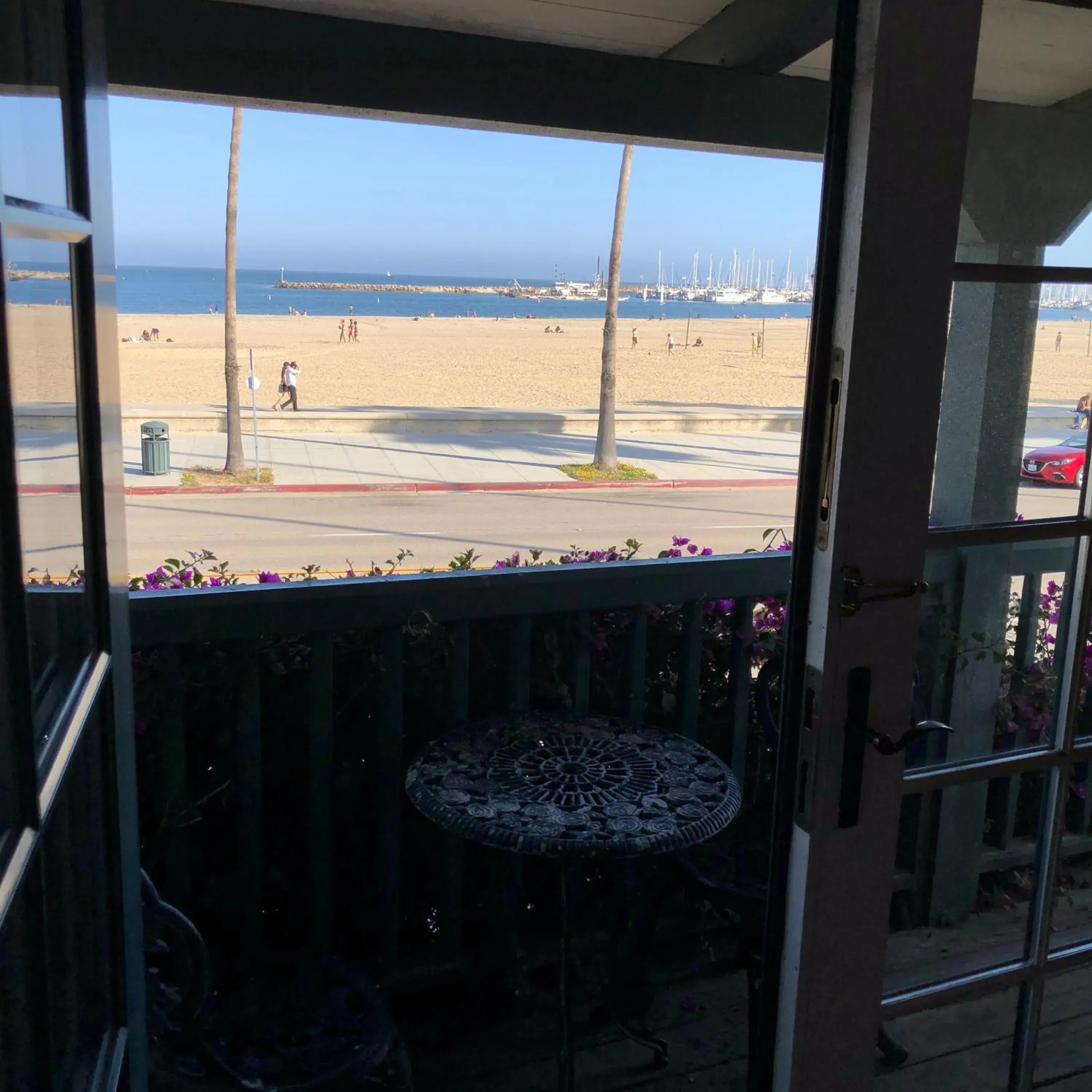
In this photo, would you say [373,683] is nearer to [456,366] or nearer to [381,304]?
[456,366]

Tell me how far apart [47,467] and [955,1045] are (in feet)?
4.67

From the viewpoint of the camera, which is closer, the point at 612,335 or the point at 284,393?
the point at 612,335

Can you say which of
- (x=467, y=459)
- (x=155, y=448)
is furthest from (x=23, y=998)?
(x=467, y=459)

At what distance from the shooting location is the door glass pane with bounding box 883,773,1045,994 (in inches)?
55.9

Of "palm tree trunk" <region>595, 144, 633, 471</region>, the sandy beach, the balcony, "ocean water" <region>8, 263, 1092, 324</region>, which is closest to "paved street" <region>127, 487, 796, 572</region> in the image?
"palm tree trunk" <region>595, 144, 633, 471</region>

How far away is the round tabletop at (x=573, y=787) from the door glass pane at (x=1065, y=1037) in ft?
1.81

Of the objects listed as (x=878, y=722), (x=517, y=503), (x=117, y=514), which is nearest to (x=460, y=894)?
(x=878, y=722)

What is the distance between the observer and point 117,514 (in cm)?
109

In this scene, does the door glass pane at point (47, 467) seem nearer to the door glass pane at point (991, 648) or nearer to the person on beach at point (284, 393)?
the door glass pane at point (991, 648)

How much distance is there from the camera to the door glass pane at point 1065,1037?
156 cm

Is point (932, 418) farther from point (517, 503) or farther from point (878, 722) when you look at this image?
point (517, 503)

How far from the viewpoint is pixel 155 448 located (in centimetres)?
1747

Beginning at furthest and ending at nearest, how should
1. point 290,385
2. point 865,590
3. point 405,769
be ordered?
point 290,385
point 405,769
point 865,590

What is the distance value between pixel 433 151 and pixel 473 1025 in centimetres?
4968
